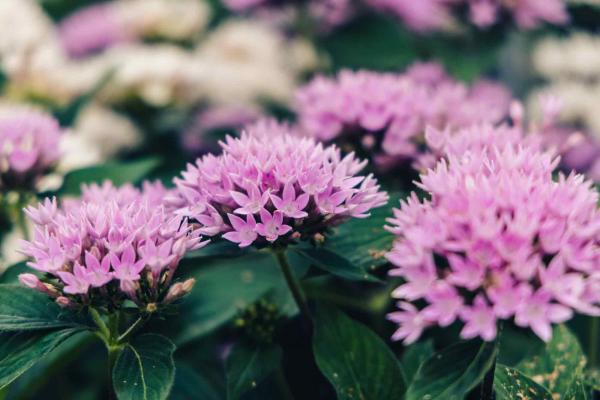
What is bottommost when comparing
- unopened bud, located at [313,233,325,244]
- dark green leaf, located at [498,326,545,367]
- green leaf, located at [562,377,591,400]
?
dark green leaf, located at [498,326,545,367]

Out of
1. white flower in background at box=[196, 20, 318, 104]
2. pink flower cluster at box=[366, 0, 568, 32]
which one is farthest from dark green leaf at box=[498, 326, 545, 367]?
white flower in background at box=[196, 20, 318, 104]

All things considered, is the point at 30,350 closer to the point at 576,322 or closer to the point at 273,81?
the point at 576,322

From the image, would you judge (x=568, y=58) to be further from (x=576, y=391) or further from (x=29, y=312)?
(x=29, y=312)

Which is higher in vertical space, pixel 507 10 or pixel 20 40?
pixel 507 10

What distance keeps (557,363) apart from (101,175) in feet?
2.00

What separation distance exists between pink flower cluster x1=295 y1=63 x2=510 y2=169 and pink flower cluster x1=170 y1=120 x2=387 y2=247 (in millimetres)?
203

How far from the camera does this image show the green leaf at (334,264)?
2.14 feet

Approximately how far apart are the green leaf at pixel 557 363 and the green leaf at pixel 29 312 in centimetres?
47

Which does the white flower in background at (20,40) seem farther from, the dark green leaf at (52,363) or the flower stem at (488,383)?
the flower stem at (488,383)

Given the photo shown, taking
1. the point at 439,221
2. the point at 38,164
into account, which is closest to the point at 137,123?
the point at 38,164

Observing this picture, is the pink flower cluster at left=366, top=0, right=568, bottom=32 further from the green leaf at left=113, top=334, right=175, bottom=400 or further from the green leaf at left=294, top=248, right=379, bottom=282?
the green leaf at left=113, top=334, right=175, bottom=400

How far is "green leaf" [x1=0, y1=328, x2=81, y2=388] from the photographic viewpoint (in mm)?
580

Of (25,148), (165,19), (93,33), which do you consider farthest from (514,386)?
(93,33)

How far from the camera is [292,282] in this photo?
2.32ft
